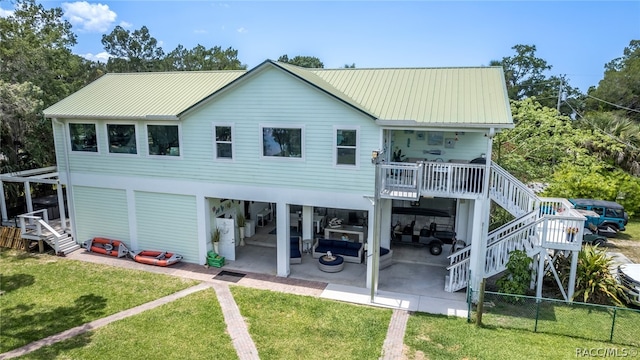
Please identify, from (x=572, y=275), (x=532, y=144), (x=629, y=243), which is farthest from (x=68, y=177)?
(x=629, y=243)

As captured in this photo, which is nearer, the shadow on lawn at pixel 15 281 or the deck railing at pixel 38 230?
the shadow on lawn at pixel 15 281

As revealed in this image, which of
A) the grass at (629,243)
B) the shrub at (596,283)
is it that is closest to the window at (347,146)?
the shrub at (596,283)

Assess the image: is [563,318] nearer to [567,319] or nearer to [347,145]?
[567,319]

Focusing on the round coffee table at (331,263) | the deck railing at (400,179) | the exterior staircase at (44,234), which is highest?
the deck railing at (400,179)

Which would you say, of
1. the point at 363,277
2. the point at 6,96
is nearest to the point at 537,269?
the point at 363,277

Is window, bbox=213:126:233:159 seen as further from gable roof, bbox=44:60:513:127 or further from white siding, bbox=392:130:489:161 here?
white siding, bbox=392:130:489:161

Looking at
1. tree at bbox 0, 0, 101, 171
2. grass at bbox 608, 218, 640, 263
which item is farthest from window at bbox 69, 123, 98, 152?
grass at bbox 608, 218, 640, 263

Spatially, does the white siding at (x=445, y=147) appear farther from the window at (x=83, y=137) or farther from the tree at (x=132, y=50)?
the tree at (x=132, y=50)
